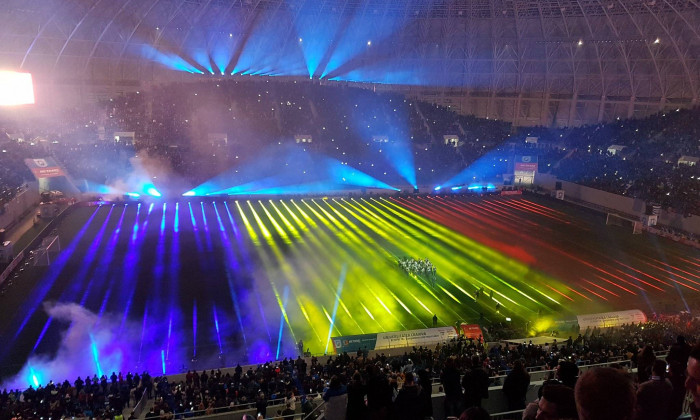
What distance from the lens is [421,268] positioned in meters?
27.2

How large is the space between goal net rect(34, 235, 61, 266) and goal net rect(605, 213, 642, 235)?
131ft

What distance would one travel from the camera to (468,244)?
3375 cm

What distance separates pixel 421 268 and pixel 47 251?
20612 mm

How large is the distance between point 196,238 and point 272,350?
16010mm

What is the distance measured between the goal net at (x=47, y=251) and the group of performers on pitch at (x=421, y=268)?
19467mm

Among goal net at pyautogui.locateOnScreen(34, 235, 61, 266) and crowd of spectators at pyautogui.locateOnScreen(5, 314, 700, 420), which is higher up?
goal net at pyautogui.locateOnScreen(34, 235, 61, 266)

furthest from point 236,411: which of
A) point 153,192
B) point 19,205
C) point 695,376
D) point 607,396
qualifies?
point 153,192

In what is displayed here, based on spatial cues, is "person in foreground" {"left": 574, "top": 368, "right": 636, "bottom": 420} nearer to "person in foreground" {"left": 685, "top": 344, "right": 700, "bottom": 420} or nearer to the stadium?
the stadium

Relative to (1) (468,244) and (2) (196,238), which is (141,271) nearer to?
(2) (196,238)

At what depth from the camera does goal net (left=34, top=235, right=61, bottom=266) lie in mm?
27062

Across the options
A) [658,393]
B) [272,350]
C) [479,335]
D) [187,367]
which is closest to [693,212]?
[479,335]

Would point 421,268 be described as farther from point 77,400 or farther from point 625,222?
point 625,222

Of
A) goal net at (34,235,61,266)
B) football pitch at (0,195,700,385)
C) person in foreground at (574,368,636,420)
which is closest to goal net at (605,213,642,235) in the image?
football pitch at (0,195,700,385)

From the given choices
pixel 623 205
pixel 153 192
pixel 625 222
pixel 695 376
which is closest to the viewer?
pixel 695 376
